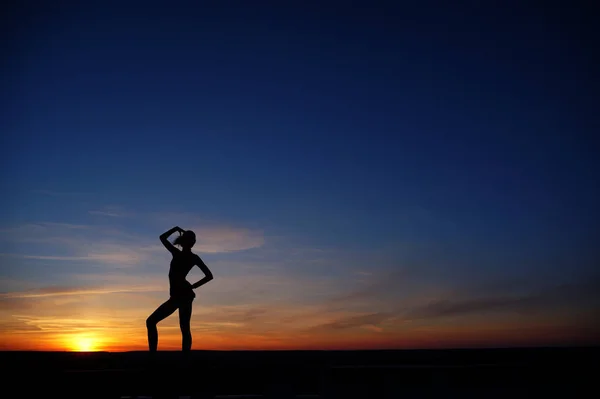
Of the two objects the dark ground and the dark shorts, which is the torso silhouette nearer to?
the dark shorts

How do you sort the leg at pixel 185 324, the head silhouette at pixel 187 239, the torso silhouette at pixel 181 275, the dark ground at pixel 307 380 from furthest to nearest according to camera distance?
the head silhouette at pixel 187 239
the torso silhouette at pixel 181 275
the leg at pixel 185 324
the dark ground at pixel 307 380

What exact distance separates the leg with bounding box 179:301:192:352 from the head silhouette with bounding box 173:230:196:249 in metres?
1.06

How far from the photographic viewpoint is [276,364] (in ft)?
24.0

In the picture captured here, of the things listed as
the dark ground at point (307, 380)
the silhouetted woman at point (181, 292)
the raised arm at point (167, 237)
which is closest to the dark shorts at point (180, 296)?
the silhouetted woman at point (181, 292)

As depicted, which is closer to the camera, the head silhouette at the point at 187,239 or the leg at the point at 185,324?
the leg at the point at 185,324

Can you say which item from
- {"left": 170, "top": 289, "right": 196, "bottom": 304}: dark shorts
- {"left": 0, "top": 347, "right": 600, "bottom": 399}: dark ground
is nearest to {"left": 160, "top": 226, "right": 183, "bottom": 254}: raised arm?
{"left": 170, "top": 289, "right": 196, "bottom": 304}: dark shorts

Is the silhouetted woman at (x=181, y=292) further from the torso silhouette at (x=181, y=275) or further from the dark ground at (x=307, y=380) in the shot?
the dark ground at (x=307, y=380)

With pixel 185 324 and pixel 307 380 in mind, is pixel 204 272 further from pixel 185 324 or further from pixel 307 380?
pixel 307 380

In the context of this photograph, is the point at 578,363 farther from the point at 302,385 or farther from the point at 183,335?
the point at 183,335

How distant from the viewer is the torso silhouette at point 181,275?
9680 millimetres

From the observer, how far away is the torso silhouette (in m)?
9.68

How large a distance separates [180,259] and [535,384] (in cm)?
630

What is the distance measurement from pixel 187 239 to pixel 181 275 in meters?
0.68

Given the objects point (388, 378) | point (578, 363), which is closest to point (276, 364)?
point (388, 378)
